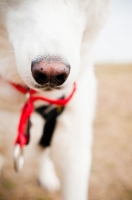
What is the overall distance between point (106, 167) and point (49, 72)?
6.40 feet

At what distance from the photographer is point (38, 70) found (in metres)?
1.15

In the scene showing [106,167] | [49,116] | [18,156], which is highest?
[49,116]

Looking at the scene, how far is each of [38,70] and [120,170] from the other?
195 centimetres

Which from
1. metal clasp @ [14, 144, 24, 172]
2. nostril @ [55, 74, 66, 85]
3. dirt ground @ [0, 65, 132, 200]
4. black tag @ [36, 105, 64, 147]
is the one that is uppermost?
nostril @ [55, 74, 66, 85]

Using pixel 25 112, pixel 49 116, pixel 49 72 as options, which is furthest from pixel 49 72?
pixel 49 116

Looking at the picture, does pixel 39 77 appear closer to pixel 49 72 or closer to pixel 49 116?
pixel 49 72

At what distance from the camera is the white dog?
1183mm

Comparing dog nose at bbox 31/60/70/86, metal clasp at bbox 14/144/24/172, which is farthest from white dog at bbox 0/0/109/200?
metal clasp at bbox 14/144/24/172

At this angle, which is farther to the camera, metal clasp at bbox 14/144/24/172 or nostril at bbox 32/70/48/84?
metal clasp at bbox 14/144/24/172

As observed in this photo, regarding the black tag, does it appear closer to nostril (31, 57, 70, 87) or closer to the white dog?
the white dog

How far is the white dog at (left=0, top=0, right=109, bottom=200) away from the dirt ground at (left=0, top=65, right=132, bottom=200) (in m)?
0.26

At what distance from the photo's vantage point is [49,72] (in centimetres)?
114

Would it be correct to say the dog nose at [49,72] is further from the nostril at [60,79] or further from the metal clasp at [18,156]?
the metal clasp at [18,156]

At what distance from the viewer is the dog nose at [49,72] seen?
1.14 m
